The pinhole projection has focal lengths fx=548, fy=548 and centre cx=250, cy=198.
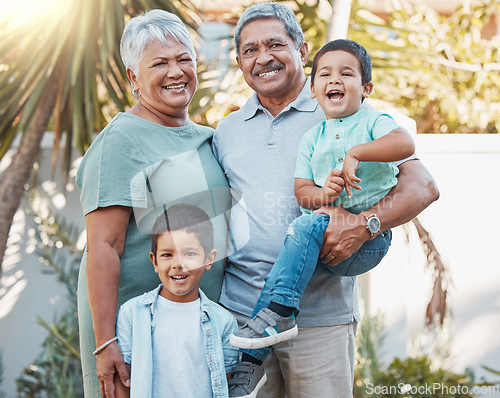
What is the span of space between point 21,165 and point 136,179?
8.31 ft

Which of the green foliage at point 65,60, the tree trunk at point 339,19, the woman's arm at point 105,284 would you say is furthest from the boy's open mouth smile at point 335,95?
the green foliage at point 65,60

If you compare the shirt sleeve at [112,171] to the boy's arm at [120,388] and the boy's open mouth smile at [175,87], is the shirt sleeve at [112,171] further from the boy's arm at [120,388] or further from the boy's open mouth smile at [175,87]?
the boy's arm at [120,388]

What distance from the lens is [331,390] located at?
7.08ft

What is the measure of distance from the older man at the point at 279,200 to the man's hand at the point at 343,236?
0.15ft

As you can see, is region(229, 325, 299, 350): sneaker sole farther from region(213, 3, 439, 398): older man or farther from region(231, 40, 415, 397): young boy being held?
region(213, 3, 439, 398): older man

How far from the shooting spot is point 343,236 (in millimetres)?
1906

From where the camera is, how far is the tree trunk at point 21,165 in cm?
404

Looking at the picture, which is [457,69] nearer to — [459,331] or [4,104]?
[459,331]

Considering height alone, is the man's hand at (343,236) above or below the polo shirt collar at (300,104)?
below

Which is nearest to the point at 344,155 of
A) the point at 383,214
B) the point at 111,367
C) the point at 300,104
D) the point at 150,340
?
the point at 383,214

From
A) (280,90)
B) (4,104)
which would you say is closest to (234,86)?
(4,104)

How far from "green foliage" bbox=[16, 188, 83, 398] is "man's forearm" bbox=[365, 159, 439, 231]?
10.4 feet

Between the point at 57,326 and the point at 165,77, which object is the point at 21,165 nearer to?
the point at 57,326

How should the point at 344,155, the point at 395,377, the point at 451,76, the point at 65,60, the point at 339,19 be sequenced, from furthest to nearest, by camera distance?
the point at 451,76
the point at 395,377
the point at 65,60
the point at 339,19
the point at 344,155
